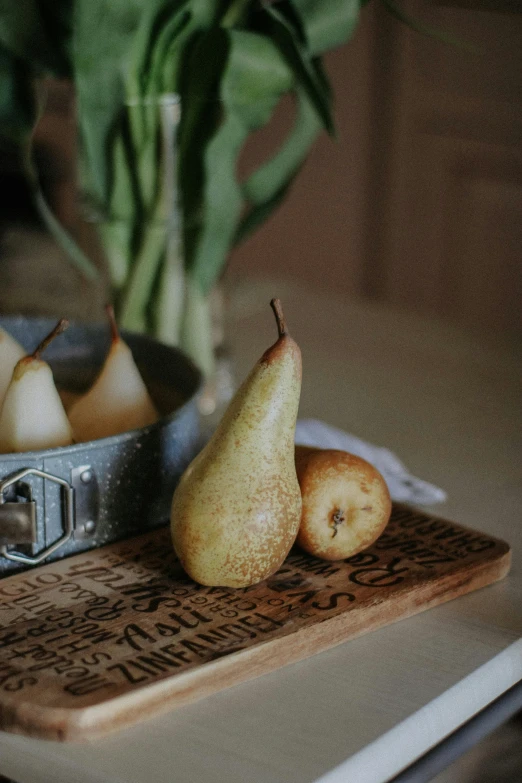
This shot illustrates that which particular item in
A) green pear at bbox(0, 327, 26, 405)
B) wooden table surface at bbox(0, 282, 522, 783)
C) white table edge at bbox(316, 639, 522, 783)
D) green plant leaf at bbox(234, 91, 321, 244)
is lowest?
white table edge at bbox(316, 639, 522, 783)

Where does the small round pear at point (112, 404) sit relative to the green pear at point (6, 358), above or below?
below

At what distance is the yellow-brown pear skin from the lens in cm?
62

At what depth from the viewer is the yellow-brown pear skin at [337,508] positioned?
2.03 feet

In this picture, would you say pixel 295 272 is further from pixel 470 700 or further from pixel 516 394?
pixel 470 700

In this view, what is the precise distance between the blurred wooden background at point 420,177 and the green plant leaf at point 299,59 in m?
1.10

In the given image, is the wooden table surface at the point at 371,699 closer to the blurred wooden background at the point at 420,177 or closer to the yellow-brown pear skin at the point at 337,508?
the yellow-brown pear skin at the point at 337,508

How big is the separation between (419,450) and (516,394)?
0.18 meters

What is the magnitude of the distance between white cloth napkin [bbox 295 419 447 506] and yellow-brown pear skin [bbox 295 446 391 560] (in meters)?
0.12

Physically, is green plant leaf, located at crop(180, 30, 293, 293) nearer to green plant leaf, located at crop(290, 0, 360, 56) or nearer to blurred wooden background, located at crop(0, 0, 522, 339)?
green plant leaf, located at crop(290, 0, 360, 56)

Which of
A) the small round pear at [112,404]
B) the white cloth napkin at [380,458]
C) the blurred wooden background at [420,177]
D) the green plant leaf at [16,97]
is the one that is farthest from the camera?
the blurred wooden background at [420,177]

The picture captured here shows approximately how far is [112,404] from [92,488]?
8 centimetres

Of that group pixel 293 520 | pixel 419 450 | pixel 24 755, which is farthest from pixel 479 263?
pixel 24 755

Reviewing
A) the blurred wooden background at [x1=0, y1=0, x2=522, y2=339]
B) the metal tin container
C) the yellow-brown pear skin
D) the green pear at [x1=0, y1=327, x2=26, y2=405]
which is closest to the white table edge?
the yellow-brown pear skin

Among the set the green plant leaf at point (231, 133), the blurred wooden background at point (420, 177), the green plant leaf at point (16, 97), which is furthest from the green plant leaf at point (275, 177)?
the blurred wooden background at point (420, 177)
